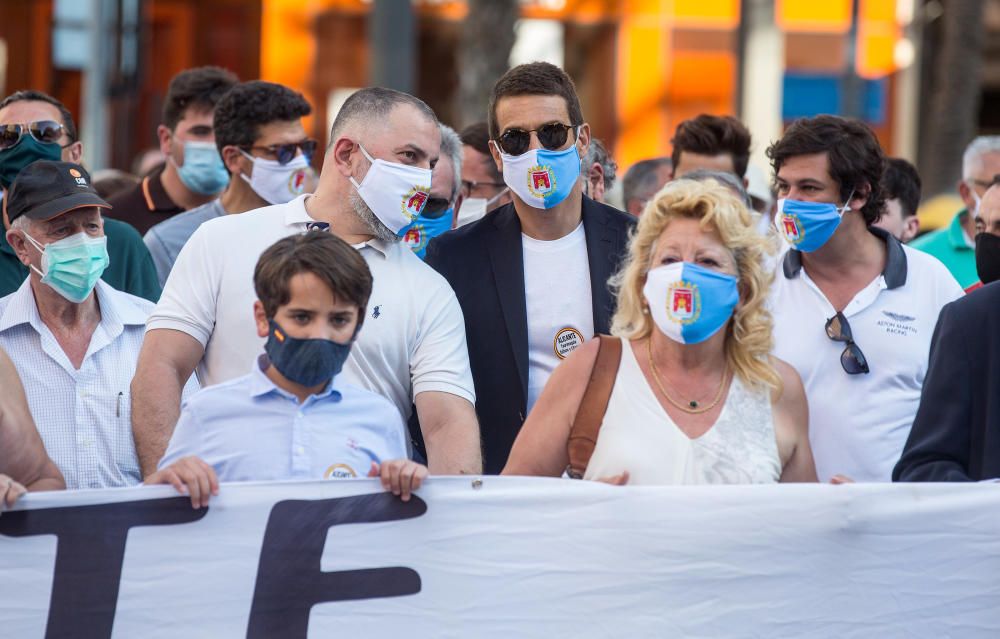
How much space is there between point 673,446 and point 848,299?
1.36 m

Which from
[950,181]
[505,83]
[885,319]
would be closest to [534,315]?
[505,83]

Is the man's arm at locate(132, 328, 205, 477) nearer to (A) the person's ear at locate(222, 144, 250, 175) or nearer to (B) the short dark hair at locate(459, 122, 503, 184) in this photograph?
(A) the person's ear at locate(222, 144, 250, 175)

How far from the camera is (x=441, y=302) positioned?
4.55 m

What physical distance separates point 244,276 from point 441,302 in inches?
23.2

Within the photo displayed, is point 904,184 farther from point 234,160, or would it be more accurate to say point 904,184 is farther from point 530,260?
point 234,160

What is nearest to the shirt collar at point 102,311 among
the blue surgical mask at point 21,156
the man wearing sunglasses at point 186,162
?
the blue surgical mask at point 21,156

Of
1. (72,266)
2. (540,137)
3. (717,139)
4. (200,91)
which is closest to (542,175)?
(540,137)

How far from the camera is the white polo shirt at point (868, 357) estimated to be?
4695mm

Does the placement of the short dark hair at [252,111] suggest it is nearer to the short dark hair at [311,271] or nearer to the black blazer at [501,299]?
the black blazer at [501,299]

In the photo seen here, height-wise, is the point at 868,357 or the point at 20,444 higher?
the point at 868,357

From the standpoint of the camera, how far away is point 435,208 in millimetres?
5789

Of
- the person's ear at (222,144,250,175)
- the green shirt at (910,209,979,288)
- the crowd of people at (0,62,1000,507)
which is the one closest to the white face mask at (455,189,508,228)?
the crowd of people at (0,62,1000,507)

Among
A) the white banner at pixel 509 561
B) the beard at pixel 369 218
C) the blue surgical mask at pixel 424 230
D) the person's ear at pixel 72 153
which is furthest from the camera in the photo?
the person's ear at pixel 72 153

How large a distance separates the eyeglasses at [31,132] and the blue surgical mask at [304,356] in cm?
254
